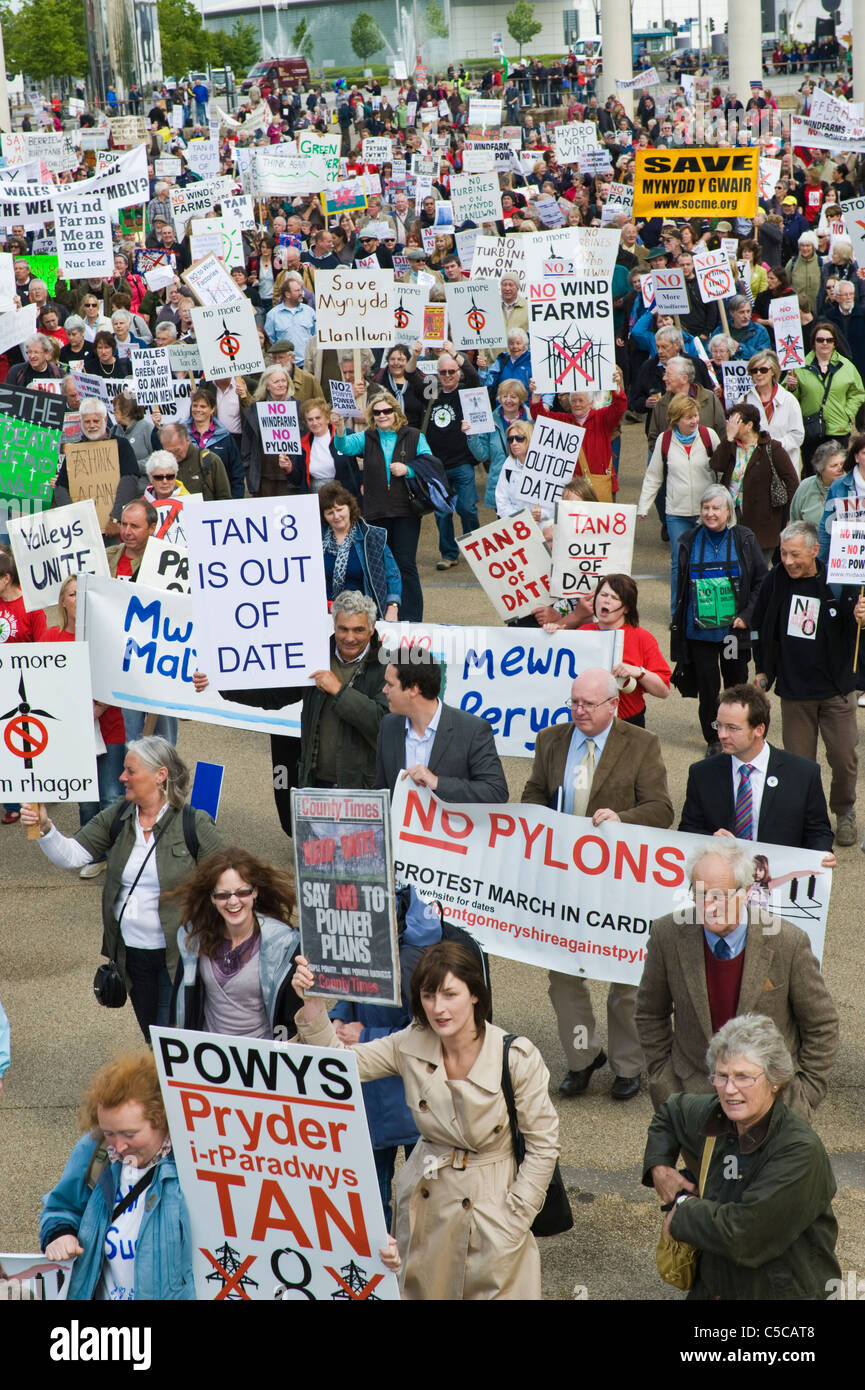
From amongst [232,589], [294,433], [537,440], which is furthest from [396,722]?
[294,433]

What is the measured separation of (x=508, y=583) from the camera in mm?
9555

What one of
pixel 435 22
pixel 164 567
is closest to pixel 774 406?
pixel 164 567

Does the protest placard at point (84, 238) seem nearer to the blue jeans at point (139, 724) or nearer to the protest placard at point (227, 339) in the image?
the protest placard at point (227, 339)

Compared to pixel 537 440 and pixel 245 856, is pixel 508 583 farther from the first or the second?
pixel 245 856

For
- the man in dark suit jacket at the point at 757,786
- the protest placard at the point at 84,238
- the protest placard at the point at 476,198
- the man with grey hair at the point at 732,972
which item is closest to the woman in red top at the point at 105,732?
the man in dark suit jacket at the point at 757,786

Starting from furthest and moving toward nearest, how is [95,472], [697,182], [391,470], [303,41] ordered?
[303,41]
[697,182]
[95,472]
[391,470]

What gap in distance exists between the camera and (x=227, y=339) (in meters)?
14.2

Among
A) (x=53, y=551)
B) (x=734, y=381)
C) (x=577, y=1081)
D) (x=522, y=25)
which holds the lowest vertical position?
(x=577, y=1081)

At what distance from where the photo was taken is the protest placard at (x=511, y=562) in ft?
30.8

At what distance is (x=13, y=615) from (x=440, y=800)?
11.4 ft

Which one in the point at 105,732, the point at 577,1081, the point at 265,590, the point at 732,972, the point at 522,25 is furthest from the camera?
the point at 522,25

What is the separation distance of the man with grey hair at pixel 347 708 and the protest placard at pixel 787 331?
8.26 metres

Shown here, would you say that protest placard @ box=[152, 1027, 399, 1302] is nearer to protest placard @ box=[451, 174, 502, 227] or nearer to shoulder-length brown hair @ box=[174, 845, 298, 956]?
shoulder-length brown hair @ box=[174, 845, 298, 956]

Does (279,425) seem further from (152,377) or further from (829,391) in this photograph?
(829,391)
